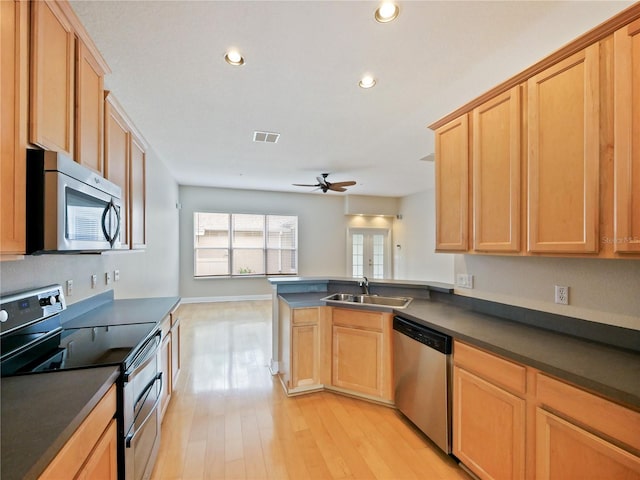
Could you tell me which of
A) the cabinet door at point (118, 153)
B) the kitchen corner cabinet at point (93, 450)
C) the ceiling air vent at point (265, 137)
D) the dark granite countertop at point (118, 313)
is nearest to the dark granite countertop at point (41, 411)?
the kitchen corner cabinet at point (93, 450)

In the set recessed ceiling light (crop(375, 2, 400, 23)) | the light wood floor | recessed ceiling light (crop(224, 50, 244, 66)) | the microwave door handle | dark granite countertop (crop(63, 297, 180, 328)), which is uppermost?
recessed ceiling light (crop(224, 50, 244, 66))

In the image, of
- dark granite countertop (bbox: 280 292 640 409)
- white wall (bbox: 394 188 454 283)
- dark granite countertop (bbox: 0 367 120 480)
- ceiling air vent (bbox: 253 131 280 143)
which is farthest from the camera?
white wall (bbox: 394 188 454 283)

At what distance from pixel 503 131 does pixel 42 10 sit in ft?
8.43

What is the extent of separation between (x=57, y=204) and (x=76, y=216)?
18cm

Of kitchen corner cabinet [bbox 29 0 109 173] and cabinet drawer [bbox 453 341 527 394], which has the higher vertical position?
kitchen corner cabinet [bbox 29 0 109 173]

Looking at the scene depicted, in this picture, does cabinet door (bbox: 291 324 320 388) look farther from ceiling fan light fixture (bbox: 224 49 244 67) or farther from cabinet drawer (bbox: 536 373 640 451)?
ceiling fan light fixture (bbox: 224 49 244 67)

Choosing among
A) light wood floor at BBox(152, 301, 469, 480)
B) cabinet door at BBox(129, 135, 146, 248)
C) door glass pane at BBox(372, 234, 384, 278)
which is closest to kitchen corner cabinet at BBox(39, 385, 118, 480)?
light wood floor at BBox(152, 301, 469, 480)

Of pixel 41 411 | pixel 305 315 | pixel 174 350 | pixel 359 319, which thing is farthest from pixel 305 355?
pixel 41 411

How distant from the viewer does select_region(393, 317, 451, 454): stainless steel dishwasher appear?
6.35 feet

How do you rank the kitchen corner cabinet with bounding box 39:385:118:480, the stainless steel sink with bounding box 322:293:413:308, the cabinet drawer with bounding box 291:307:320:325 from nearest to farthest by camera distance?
the kitchen corner cabinet with bounding box 39:385:118:480
the cabinet drawer with bounding box 291:307:320:325
the stainless steel sink with bounding box 322:293:413:308

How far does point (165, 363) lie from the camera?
7.64 ft

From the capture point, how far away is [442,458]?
77.4 inches

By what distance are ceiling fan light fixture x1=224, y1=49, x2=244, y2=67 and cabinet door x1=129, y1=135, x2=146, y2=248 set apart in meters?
1.20

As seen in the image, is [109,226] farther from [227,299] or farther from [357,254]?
[357,254]
